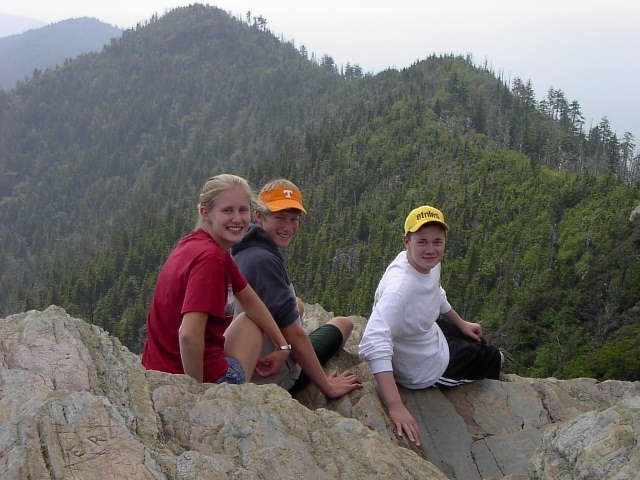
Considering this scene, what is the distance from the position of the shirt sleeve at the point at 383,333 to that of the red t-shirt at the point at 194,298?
1.24 meters

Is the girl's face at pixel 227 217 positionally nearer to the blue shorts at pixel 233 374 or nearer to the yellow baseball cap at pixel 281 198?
the yellow baseball cap at pixel 281 198

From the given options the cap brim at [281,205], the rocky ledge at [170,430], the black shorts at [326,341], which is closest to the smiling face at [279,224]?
the cap brim at [281,205]

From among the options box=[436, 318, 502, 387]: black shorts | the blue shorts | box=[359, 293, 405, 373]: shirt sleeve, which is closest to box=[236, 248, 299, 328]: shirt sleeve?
the blue shorts

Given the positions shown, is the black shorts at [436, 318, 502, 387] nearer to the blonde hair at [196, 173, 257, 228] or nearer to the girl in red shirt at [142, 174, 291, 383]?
the girl in red shirt at [142, 174, 291, 383]

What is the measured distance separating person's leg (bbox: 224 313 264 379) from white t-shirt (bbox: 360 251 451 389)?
36.9 inches

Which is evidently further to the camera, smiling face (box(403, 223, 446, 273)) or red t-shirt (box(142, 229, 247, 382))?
smiling face (box(403, 223, 446, 273))

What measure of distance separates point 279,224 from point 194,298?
4.48 feet

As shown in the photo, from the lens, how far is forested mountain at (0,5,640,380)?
42625mm

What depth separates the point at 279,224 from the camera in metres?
5.23

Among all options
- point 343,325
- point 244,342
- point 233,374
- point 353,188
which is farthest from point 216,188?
point 353,188

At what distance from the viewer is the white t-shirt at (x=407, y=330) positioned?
5.01 meters

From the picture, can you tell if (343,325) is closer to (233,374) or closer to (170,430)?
(233,374)

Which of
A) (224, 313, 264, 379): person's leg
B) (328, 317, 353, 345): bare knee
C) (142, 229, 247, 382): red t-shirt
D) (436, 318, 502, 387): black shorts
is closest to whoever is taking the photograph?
(142, 229, 247, 382): red t-shirt

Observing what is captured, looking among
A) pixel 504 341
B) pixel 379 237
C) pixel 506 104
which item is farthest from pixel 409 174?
pixel 504 341
